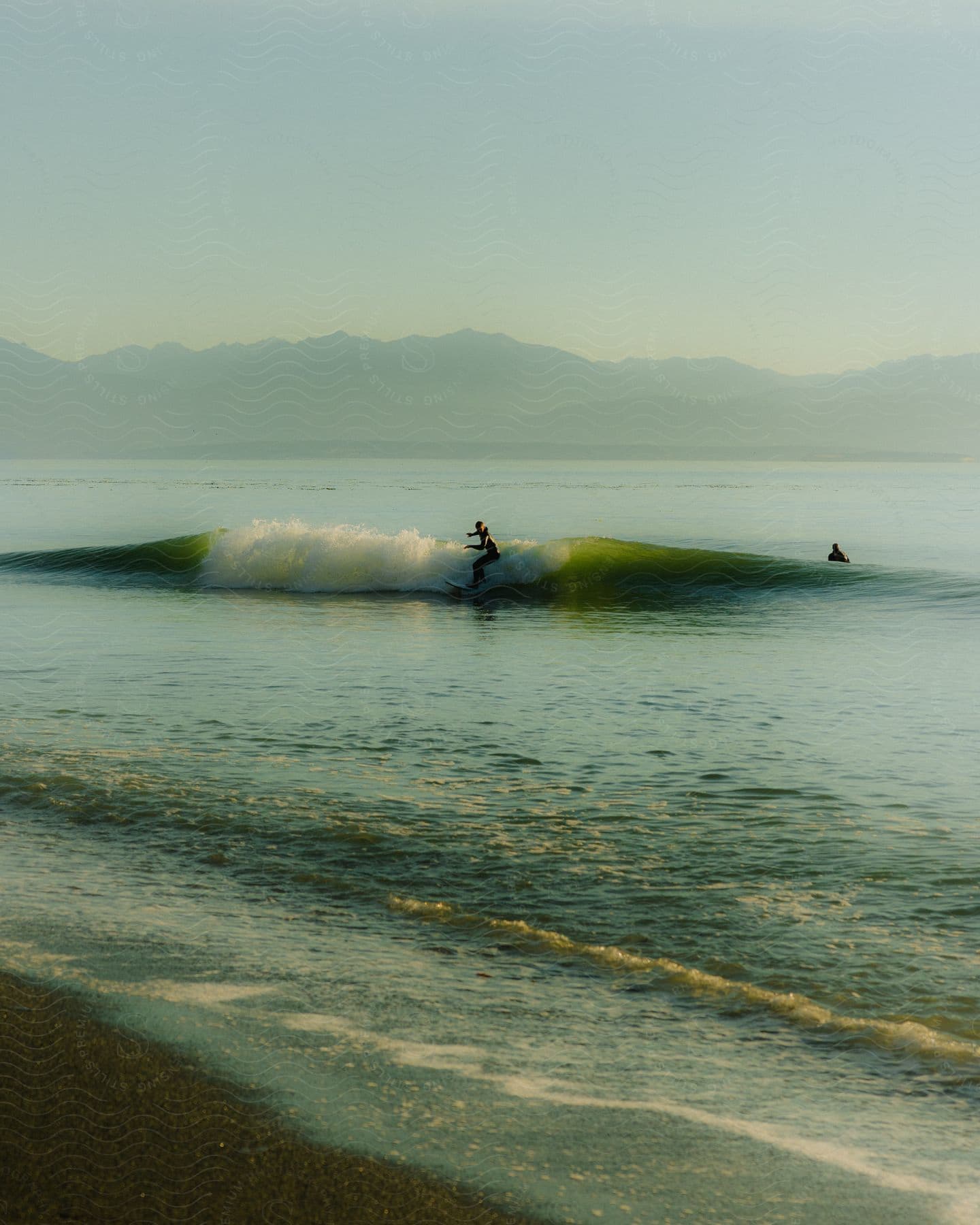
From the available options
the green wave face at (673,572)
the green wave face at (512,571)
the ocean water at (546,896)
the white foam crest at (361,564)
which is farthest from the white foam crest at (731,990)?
the white foam crest at (361,564)

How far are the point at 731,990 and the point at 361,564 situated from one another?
31.2m

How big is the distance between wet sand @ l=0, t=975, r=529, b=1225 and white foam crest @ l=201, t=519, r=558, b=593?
30.1 metres

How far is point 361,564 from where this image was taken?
36844 mm

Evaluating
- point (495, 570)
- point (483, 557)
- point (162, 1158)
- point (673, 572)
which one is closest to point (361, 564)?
point (483, 557)

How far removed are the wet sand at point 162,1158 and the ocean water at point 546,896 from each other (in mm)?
168

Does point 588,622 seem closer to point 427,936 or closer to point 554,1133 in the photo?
point 427,936

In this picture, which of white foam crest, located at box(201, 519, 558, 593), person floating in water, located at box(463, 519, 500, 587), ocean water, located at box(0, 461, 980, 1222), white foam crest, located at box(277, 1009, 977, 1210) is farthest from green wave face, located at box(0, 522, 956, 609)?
white foam crest, located at box(277, 1009, 977, 1210)

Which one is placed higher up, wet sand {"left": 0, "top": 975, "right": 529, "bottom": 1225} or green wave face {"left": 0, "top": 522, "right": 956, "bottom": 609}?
green wave face {"left": 0, "top": 522, "right": 956, "bottom": 609}

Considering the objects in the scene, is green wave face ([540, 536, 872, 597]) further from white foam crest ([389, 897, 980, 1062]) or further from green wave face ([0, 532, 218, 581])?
white foam crest ([389, 897, 980, 1062])

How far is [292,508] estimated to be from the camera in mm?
77562

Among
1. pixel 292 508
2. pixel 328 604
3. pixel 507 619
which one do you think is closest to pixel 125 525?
pixel 292 508

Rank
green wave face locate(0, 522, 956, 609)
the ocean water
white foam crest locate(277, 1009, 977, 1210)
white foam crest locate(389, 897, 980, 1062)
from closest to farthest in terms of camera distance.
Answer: white foam crest locate(277, 1009, 977, 1210), the ocean water, white foam crest locate(389, 897, 980, 1062), green wave face locate(0, 522, 956, 609)

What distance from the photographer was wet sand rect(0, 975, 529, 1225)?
13.5 feet

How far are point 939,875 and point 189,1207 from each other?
227 inches
